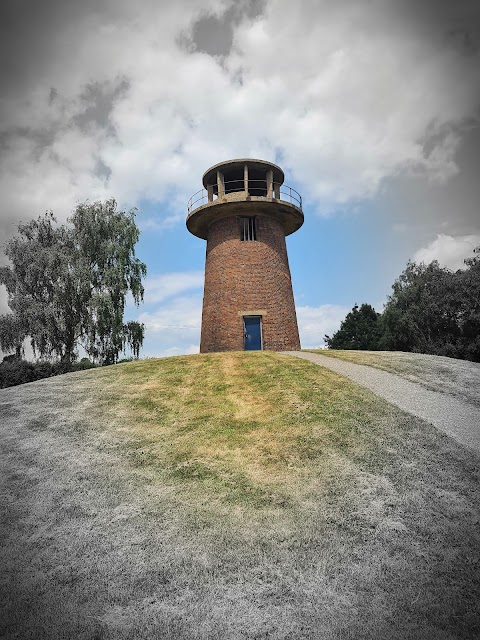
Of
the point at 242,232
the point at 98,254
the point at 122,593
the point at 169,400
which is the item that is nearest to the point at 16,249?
the point at 98,254

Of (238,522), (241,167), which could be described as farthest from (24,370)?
(238,522)

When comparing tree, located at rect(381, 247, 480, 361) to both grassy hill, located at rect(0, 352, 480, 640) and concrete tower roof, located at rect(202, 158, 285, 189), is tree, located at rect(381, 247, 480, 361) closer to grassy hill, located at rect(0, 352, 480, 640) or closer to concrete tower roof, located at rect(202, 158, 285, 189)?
concrete tower roof, located at rect(202, 158, 285, 189)

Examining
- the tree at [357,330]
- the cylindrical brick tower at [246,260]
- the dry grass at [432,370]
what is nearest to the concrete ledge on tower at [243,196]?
the cylindrical brick tower at [246,260]

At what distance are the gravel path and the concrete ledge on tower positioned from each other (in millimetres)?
11214

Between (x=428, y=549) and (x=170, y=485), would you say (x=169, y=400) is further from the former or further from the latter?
(x=428, y=549)

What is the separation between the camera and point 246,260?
25.5m

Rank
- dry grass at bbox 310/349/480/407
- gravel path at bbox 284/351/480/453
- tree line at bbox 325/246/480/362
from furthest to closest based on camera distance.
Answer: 1. tree line at bbox 325/246/480/362
2. dry grass at bbox 310/349/480/407
3. gravel path at bbox 284/351/480/453

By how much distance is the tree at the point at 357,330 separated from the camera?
164 ft

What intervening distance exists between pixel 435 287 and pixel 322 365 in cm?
2198

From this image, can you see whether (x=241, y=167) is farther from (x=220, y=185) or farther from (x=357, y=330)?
(x=357, y=330)

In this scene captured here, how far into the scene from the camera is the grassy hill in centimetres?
623

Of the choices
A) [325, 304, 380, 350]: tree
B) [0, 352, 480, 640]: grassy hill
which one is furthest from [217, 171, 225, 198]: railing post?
[325, 304, 380, 350]: tree

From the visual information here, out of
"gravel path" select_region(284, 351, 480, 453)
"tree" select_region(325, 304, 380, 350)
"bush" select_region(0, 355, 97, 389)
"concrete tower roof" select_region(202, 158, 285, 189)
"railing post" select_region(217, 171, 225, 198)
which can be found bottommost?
"gravel path" select_region(284, 351, 480, 453)

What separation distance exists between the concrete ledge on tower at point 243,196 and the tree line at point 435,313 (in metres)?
14.7
